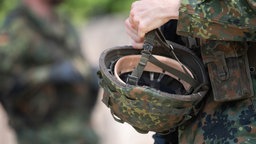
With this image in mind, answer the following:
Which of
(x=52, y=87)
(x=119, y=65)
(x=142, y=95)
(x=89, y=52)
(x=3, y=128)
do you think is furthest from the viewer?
(x=89, y=52)

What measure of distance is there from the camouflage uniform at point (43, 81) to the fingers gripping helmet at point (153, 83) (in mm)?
4114

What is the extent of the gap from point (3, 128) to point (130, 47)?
20.0 feet

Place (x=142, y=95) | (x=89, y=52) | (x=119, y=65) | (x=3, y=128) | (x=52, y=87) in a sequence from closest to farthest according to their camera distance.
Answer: (x=142, y=95) < (x=119, y=65) < (x=52, y=87) < (x=3, y=128) < (x=89, y=52)

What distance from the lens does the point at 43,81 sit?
7371 mm

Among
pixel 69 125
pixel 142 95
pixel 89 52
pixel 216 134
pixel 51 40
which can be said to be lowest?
pixel 89 52

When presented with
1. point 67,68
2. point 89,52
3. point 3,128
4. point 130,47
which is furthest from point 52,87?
point 130,47

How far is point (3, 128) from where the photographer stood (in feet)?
30.1

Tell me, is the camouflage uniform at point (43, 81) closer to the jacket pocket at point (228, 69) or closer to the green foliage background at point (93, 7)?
the green foliage background at point (93, 7)

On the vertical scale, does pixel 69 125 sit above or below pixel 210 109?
below

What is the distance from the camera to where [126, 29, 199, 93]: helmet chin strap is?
3023 mm

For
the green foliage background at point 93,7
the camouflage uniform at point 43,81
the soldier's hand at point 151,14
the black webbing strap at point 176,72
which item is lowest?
the green foliage background at point 93,7

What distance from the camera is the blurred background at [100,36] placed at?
8.59m

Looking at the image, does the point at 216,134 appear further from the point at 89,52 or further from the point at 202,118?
the point at 89,52

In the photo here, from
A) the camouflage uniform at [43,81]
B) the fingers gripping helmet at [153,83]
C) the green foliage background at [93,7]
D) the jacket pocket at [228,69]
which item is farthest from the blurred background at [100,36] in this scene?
the jacket pocket at [228,69]
